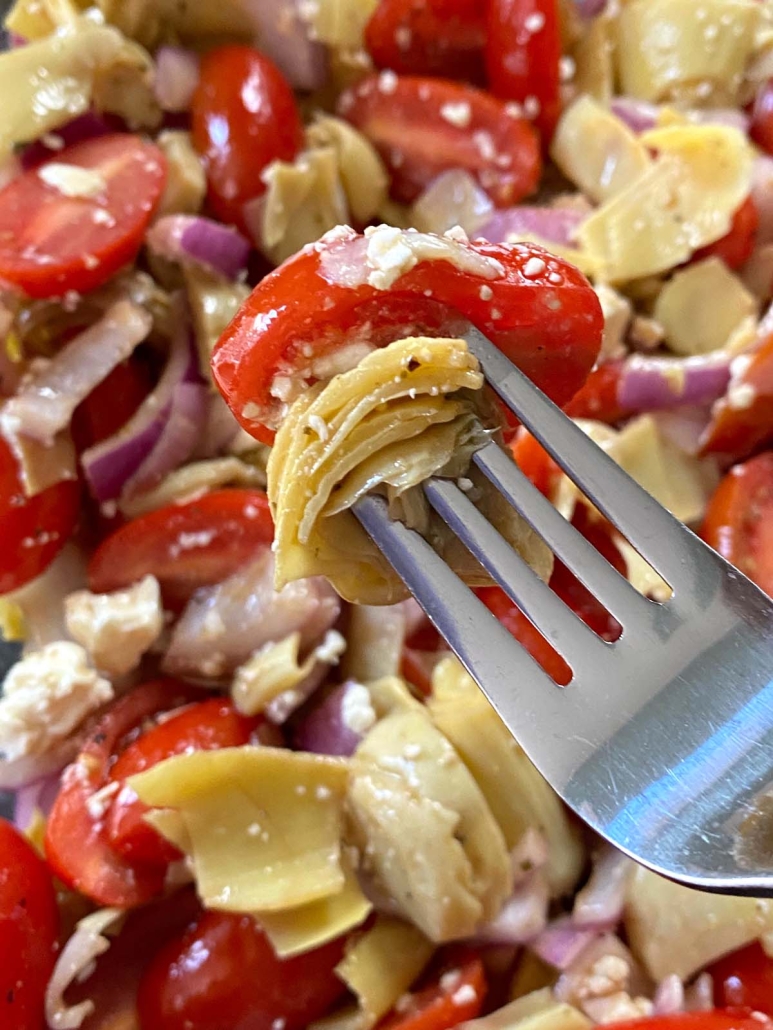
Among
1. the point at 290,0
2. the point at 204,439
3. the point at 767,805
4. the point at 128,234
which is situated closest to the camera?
the point at 767,805

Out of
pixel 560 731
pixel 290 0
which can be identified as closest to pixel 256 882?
pixel 560 731

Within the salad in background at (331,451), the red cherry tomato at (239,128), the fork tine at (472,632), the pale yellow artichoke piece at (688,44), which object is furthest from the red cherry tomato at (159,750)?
the pale yellow artichoke piece at (688,44)

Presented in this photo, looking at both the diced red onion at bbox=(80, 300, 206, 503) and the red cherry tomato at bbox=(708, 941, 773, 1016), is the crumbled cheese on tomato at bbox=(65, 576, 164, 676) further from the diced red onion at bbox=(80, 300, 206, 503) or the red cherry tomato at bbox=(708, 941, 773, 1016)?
the red cherry tomato at bbox=(708, 941, 773, 1016)

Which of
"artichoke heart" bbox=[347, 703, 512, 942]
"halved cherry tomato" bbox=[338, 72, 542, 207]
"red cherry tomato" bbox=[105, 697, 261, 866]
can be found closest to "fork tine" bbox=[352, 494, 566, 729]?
"artichoke heart" bbox=[347, 703, 512, 942]

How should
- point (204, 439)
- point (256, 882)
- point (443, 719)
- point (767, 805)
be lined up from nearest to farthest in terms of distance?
point (767, 805), point (256, 882), point (443, 719), point (204, 439)

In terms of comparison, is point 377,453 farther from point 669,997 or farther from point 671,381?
point 671,381

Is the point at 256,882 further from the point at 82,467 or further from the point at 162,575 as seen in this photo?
the point at 82,467
